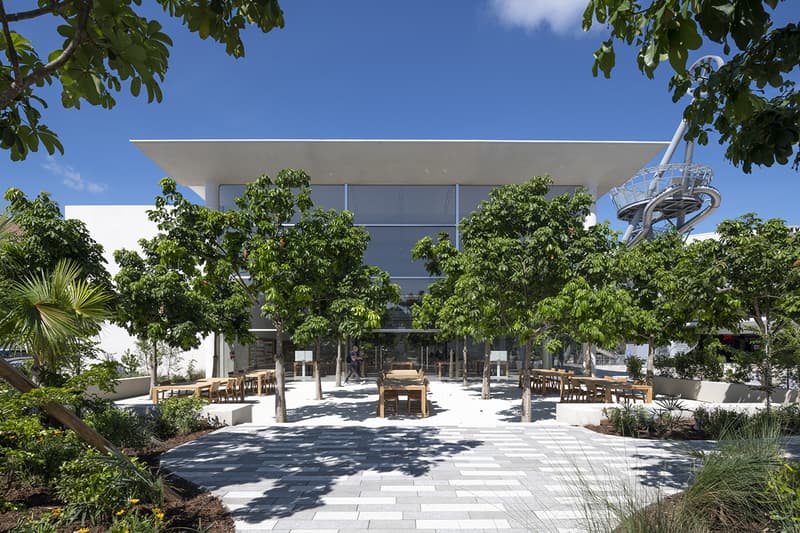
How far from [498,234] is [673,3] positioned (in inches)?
332

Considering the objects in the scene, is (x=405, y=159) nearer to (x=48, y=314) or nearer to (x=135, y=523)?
(x=48, y=314)

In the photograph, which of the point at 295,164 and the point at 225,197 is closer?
the point at 295,164

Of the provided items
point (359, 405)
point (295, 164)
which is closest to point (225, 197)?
point (295, 164)

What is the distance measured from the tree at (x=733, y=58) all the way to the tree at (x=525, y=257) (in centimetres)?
541

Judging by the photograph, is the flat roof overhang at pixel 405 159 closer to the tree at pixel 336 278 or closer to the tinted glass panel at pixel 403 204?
the tinted glass panel at pixel 403 204

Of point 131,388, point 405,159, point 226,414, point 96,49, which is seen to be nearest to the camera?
point 96,49

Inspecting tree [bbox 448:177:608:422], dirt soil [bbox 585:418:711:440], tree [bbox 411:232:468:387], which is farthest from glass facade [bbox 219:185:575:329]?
dirt soil [bbox 585:418:711:440]

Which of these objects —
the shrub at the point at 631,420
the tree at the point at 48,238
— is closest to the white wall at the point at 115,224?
the tree at the point at 48,238

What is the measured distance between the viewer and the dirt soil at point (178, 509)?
434cm

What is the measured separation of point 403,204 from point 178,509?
1778 cm

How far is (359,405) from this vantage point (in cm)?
1337

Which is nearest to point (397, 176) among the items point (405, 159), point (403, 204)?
point (403, 204)

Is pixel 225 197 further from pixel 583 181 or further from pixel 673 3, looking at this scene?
pixel 673 3

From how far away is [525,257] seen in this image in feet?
32.4
